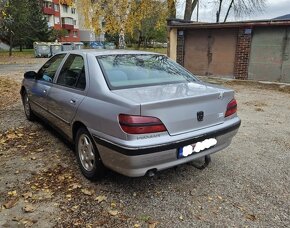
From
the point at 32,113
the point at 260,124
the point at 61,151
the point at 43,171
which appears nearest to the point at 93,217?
the point at 43,171

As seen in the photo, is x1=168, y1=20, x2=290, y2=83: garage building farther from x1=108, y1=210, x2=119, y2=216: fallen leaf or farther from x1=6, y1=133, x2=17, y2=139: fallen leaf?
x1=108, y1=210, x2=119, y2=216: fallen leaf

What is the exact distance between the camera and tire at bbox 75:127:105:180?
3.40 meters

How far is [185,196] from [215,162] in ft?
3.53

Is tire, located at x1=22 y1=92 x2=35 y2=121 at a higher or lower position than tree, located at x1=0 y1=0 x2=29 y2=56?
lower

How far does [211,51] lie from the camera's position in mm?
13828

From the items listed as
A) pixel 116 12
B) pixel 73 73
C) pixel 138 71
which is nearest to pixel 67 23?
pixel 116 12

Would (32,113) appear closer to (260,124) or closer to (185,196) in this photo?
(185,196)

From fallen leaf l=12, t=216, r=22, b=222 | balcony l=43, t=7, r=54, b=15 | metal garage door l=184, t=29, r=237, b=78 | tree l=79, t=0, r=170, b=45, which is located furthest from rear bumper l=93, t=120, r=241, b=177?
balcony l=43, t=7, r=54, b=15

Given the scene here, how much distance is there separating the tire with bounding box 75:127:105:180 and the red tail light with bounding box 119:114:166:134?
26.7 inches

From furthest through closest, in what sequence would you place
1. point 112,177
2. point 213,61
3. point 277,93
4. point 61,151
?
point 213,61 → point 277,93 → point 61,151 → point 112,177

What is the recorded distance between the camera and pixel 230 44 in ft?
42.9

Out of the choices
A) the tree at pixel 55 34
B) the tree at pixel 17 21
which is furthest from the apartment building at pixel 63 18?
the tree at pixel 17 21

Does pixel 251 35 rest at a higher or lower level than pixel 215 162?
higher

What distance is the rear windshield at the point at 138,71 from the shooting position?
3.48 meters
